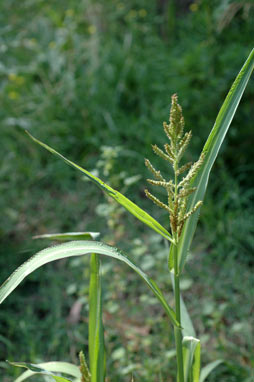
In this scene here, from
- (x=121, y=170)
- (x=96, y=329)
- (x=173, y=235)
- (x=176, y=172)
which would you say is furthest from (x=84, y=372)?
(x=121, y=170)

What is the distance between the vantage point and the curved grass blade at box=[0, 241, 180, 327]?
0.94m

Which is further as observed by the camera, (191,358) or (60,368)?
(60,368)

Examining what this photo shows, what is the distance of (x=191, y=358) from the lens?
108 centimetres

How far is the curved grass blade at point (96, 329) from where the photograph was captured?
1.08 m

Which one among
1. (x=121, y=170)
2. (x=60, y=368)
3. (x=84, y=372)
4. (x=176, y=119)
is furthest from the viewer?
(x=121, y=170)

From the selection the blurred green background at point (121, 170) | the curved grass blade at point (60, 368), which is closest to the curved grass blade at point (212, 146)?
the curved grass blade at point (60, 368)

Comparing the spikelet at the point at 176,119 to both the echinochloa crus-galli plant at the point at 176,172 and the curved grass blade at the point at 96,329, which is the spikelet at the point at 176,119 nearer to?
the echinochloa crus-galli plant at the point at 176,172

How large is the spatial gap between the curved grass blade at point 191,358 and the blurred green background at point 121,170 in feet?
1.69

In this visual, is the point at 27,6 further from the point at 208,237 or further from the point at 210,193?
the point at 208,237

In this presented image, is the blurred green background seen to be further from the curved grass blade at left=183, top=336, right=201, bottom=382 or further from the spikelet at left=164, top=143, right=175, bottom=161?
the spikelet at left=164, top=143, right=175, bottom=161

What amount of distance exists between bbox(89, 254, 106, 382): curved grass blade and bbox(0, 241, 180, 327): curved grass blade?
11 cm

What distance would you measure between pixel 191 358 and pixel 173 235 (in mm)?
321

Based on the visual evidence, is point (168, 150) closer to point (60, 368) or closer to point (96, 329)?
point (96, 329)

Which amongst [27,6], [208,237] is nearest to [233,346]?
[208,237]
